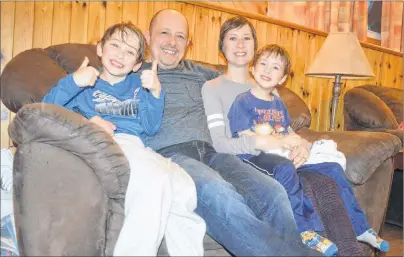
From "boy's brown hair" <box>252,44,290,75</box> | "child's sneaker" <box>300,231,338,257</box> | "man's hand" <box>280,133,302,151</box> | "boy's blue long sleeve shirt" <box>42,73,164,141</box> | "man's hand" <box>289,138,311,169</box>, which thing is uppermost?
"boy's brown hair" <box>252,44,290,75</box>

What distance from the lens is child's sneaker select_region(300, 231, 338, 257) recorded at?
4.42 ft

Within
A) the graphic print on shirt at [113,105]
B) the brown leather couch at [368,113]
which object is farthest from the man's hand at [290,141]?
the brown leather couch at [368,113]

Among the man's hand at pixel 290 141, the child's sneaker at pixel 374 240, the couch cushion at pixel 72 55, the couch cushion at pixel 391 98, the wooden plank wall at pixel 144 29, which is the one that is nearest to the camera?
the child's sneaker at pixel 374 240

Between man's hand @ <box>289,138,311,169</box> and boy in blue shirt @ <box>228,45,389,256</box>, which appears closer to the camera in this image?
boy in blue shirt @ <box>228,45,389,256</box>

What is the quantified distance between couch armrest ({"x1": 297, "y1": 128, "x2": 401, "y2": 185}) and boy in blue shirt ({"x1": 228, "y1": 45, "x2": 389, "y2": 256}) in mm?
116

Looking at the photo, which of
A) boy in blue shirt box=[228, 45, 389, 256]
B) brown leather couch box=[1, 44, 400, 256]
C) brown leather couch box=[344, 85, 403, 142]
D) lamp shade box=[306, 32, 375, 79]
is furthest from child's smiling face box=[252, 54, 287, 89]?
brown leather couch box=[344, 85, 403, 142]

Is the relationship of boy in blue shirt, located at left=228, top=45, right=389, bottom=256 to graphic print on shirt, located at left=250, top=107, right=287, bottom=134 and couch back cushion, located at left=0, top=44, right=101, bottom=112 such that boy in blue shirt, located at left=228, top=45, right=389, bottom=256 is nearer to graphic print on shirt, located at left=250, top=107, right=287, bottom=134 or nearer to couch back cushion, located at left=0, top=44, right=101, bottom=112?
graphic print on shirt, located at left=250, top=107, right=287, bottom=134

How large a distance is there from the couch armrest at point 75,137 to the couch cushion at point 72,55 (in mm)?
654

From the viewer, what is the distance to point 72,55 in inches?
72.1

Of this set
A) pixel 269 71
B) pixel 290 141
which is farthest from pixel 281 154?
pixel 269 71

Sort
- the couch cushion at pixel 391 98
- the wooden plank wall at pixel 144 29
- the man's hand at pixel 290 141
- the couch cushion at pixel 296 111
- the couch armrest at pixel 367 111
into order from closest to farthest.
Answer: the man's hand at pixel 290 141 < the wooden plank wall at pixel 144 29 < the couch cushion at pixel 296 111 < the couch armrest at pixel 367 111 < the couch cushion at pixel 391 98

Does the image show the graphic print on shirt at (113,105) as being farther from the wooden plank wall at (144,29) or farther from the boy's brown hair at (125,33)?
the wooden plank wall at (144,29)

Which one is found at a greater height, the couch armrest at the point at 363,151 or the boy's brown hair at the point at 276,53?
the boy's brown hair at the point at 276,53

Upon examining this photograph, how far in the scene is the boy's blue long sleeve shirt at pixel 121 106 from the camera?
5.17ft
